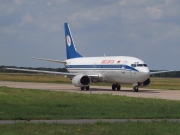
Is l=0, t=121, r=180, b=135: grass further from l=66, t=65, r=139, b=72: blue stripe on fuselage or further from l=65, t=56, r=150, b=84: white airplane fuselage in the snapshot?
l=66, t=65, r=139, b=72: blue stripe on fuselage

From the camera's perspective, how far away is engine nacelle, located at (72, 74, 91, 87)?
155 feet

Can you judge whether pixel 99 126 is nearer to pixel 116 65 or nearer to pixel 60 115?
pixel 60 115

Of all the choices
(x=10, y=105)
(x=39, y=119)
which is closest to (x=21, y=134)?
(x=39, y=119)

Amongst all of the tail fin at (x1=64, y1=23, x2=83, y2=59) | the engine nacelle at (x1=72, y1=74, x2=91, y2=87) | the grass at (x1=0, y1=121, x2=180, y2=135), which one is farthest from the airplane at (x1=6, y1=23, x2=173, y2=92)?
the grass at (x1=0, y1=121, x2=180, y2=135)

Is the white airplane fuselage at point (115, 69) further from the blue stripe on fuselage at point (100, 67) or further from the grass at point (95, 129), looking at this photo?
the grass at point (95, 129)

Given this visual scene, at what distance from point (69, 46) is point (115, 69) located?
582 inches

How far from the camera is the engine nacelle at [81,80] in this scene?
4720 centimetres

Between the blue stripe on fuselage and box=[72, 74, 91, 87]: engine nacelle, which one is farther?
box=[72, 74, 91, 87]: engine nacelle

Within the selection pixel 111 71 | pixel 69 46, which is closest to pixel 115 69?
pixel 111 71

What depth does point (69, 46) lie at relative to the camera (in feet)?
198

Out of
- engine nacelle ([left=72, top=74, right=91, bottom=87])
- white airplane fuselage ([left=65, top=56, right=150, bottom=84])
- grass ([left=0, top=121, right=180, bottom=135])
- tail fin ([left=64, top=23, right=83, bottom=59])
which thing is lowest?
grass ([left=0, top=121, right=180, bottom=135])

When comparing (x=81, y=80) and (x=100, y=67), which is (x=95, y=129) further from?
(x=100, y=67)

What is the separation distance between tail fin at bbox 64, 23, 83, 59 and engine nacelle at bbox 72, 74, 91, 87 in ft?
36.0

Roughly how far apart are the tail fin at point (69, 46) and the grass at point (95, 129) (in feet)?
141
